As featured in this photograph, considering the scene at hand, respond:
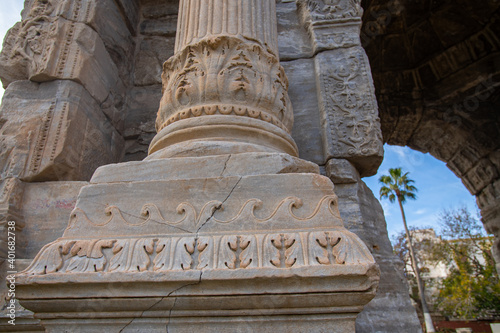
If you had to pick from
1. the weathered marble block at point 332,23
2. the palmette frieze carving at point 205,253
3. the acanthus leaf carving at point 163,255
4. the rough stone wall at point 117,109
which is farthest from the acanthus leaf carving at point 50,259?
the weathered marble block at point 332,23

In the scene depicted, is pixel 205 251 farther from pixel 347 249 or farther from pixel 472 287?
pixel 472 287

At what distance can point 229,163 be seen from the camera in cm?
170

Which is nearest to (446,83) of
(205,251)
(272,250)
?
(272,250)

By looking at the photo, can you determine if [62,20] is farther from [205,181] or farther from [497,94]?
[497,94]

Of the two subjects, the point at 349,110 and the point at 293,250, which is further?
the point at 349,110

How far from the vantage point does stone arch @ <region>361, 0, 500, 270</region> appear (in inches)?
287

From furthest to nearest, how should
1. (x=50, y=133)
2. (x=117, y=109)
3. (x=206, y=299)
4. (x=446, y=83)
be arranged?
(x=446, y=83)
(x=117, y=109)
(x=50, y=133)
(x=206, y=299)

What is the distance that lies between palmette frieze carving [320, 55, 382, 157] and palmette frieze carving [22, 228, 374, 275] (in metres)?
1.56

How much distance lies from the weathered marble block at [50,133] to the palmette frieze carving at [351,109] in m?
2.06

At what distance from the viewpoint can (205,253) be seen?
1.41 meters

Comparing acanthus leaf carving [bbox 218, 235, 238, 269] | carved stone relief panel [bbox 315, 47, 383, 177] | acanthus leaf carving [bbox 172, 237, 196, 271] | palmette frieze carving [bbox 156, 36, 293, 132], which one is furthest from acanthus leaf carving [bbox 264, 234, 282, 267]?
carved stone relief panel [bbox 315, 47, 383, 177]

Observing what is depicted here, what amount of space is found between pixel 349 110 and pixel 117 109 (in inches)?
89.6

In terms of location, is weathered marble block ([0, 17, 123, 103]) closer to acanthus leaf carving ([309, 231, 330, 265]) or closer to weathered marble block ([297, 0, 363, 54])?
weathered marble block ([297, 0, 363, 54])

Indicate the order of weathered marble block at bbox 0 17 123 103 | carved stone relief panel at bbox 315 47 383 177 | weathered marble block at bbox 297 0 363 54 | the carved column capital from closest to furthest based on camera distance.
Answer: the carved column capital, carved stone relief panel at bbox 315 47 383 177, weathered marble block at bbox 0 17 123 103, weathered marble block at bbox 297 0 363 54
